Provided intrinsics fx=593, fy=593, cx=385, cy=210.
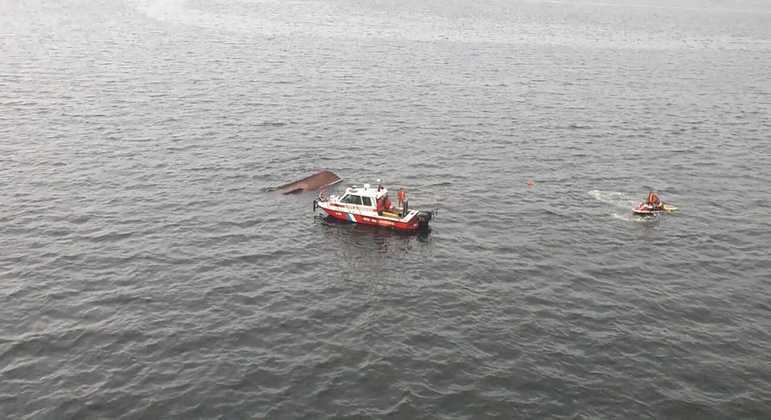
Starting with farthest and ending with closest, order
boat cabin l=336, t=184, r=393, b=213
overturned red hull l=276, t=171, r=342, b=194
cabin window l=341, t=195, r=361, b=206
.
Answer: overturned red hull l=276, t=171, r=342, b=194
cabin window l=341, t=195, r=361, b=206
boat cabin l=336, t=184, r=393, b=213

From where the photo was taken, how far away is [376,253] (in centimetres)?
4759

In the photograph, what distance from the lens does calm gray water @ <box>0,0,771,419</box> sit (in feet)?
106

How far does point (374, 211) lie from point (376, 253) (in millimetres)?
4905

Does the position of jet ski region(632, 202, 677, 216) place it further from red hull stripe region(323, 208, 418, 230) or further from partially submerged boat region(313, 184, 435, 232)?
red hull stripe region(323, 208, 418, 230)

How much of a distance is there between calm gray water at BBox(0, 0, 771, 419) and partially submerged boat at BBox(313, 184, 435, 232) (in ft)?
3.75

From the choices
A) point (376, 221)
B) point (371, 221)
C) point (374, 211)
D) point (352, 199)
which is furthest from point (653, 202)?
point (352, 199)

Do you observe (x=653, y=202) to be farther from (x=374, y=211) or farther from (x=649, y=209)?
(x=374, y=211)

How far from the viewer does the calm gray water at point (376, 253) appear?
3225 cm

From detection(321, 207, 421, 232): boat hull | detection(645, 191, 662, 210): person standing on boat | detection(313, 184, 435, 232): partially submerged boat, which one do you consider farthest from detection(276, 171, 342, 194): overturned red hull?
detection(645, 191, 662, 210): person standing on boat

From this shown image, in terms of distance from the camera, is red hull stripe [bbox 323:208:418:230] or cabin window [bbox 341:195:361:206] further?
cabin window [bbox 341:195:361:206]

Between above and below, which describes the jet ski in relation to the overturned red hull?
below

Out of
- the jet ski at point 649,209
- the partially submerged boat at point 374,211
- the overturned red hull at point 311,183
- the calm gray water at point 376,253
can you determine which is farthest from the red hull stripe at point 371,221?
the jet ski at point 649,209

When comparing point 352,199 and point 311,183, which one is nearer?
point 352,199

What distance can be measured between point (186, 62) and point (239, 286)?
8216cm
